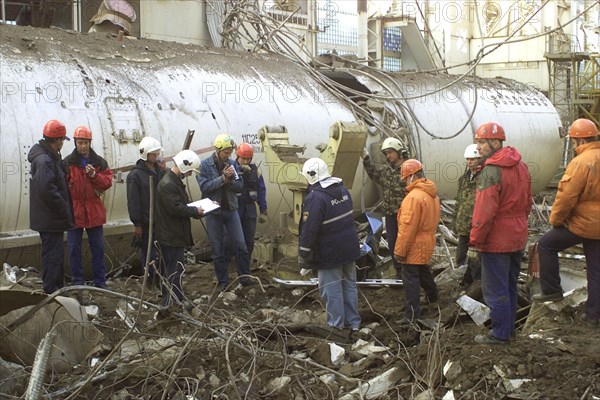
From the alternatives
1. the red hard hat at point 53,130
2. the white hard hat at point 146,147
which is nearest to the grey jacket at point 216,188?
the white hard hat at point 146,147

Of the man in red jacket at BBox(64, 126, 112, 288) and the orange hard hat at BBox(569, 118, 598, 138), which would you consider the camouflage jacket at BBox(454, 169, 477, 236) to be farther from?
the man in red jacket at BBox(64, 126, 112, 288)

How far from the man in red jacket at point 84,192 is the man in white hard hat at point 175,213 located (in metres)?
0.77

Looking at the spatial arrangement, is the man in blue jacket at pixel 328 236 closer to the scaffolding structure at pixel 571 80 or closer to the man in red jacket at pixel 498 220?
the man in red jacket at pixel 498 220

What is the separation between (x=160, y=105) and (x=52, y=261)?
111 inches

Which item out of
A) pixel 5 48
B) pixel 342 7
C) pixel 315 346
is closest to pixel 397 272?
pixel 315 346

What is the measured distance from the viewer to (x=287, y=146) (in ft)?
28.9

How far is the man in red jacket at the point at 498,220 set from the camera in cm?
554

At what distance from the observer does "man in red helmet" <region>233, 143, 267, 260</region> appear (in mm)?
8406

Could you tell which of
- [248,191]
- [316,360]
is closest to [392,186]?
[248,191]

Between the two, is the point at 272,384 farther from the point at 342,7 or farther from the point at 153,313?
the point at 342,7

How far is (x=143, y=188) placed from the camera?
303 inches

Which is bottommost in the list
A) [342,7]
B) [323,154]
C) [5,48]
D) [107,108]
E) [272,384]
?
[272,384]

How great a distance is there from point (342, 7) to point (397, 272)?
482 inches

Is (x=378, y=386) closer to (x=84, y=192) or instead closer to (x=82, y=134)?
(x=84, y=192)
